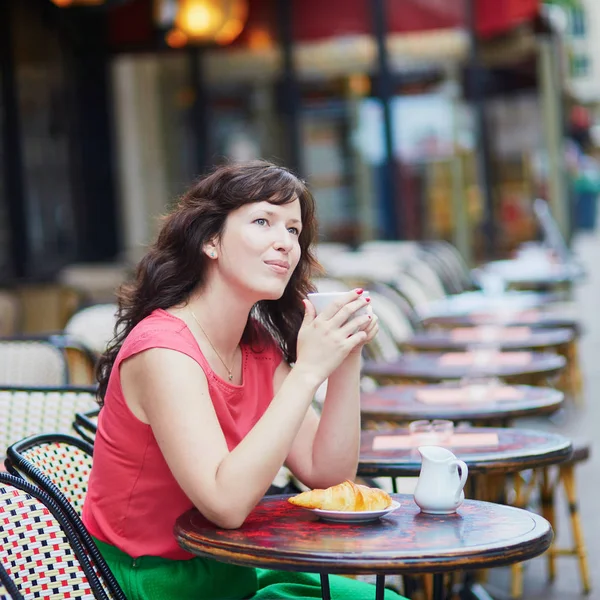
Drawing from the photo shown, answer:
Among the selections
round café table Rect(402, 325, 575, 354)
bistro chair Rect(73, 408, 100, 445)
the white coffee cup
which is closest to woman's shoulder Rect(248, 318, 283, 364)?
the white coffee cup

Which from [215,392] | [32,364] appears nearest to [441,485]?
[215,392]

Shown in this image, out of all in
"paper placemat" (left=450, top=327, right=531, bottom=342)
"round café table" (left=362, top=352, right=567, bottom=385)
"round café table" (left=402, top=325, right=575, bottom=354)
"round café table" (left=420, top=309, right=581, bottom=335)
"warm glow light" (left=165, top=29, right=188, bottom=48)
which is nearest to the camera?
"round café table" (left=362, top=352, right=567, bottom=385)

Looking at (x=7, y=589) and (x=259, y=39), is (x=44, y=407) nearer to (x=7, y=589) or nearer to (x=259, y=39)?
(x=7, y=589)

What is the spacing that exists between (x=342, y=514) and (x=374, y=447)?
1.00 m

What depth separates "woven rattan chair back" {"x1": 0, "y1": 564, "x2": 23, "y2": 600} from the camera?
2.13 meters

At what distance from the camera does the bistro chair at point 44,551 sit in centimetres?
233

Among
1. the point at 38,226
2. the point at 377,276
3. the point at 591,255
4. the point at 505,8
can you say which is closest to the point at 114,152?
the point at 38,226

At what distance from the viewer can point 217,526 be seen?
2.33m

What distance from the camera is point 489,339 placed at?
19.7 ft

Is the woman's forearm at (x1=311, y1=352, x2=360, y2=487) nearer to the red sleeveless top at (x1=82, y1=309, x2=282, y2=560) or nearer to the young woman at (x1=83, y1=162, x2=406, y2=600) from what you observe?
the young woman at (x1=83, y1=162, x2=406, y2=600)

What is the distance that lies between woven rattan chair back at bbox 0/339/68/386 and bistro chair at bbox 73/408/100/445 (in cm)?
145

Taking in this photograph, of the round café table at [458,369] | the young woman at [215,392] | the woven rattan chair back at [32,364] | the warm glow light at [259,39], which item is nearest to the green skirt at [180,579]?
the young woman at [215,392]

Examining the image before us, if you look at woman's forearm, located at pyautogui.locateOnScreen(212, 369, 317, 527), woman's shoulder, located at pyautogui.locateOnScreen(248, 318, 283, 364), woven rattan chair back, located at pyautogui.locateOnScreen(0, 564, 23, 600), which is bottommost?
woven rattan chair back, located at pyautogui.locateOnScreen(0, 564, 23, 600)

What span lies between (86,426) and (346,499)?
1.03 metres
